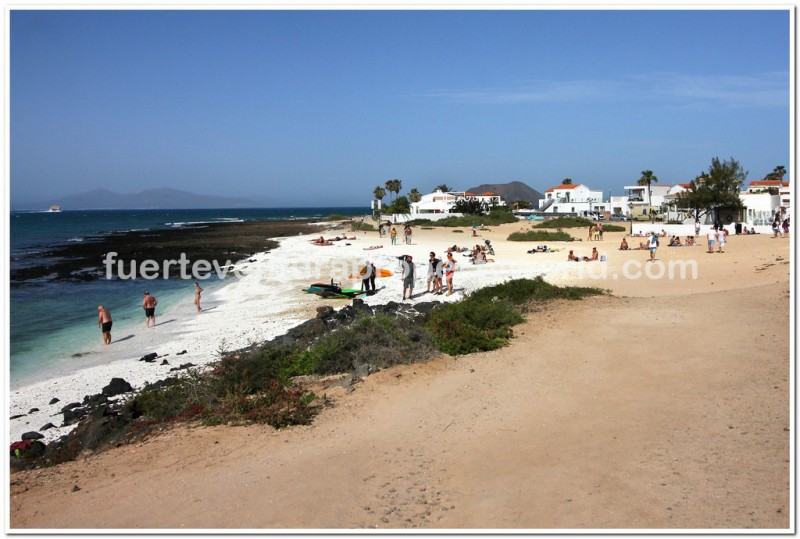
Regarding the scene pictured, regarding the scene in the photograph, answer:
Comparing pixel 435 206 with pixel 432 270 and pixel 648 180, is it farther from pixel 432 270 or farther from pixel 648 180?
pixel 432 270

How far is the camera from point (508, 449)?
700 centimetres

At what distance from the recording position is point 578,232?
48.3 meters

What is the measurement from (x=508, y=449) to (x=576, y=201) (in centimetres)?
8311

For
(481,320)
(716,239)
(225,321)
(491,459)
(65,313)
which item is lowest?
(65,313)

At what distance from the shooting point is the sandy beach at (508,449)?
18.5 ft

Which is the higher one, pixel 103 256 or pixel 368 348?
pixel 103 256

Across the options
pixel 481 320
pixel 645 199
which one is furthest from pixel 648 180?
pixel 481 320

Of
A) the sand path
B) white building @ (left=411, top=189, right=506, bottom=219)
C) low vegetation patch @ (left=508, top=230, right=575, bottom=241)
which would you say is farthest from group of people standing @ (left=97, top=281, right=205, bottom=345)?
white building @ (left=411, top=189, right=506, bottom=219)

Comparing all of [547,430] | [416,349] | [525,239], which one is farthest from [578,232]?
[547,430]

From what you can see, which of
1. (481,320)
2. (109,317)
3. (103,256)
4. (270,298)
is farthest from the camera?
(103,256)

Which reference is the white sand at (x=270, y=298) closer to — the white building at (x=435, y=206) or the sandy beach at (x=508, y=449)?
the sandy beach at (x=508, y=449)

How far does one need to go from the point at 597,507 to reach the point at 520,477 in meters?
0.89
